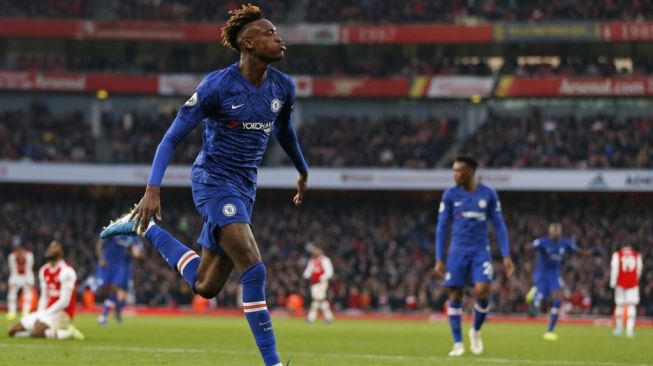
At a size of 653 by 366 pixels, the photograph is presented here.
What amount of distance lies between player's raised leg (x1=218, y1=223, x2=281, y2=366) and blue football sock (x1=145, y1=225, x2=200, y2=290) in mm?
703

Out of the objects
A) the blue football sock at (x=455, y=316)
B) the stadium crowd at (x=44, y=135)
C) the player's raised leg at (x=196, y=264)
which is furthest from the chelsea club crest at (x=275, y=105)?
the stadium crowd at (x=44, y=135)

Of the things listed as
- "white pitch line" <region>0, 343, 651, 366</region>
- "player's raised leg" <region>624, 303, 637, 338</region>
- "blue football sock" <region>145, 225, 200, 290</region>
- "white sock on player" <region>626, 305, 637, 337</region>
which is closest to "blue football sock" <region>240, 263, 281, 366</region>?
"blue football sock" <region>145, 225, 200, 290</region>

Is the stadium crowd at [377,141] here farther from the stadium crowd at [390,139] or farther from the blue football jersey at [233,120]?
the blue football jersey at [233,120]

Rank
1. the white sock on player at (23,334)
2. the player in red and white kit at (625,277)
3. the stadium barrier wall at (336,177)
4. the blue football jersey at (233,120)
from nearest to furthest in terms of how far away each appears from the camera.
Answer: the blue football jersey at (233,120) → the white sock on player at (23,334) → the player in red and white kit at (625,277) → the stadium barrier wall at (336,177)

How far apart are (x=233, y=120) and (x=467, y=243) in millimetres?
7605

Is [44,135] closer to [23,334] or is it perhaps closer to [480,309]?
[23,334]

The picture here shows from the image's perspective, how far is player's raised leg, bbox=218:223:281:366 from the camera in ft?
29.6

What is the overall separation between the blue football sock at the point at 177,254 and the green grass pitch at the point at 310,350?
3026 mm

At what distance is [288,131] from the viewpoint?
10.2 meters

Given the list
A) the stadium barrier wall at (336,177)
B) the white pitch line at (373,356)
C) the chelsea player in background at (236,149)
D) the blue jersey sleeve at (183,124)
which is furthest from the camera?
the stadium barrier wall at (336,177)

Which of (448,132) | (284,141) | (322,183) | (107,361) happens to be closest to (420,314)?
(322,183)

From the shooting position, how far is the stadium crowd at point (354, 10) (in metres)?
51.0

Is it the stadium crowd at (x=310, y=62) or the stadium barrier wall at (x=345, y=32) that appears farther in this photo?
the stadium crowd at (x=310, y=62)

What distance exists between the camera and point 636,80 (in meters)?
49.1
